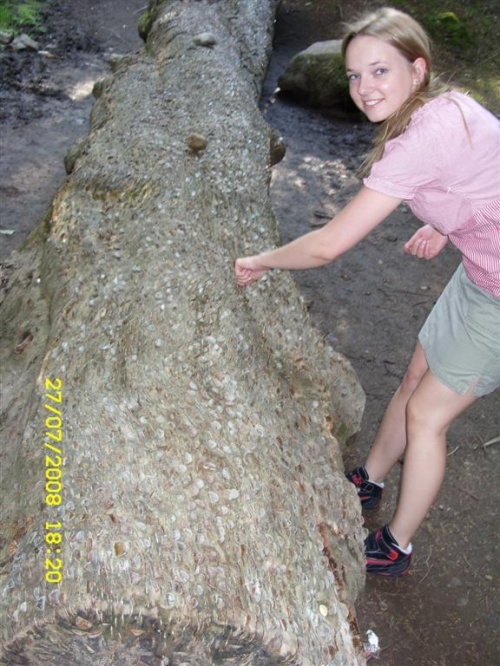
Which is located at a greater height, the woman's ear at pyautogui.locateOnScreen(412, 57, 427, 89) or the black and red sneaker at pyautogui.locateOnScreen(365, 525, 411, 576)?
the woman's ear at pyautogui.locateOnScreen(412, 57, 427, 89)

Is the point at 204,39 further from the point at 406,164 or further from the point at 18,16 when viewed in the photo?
the point at 18,16

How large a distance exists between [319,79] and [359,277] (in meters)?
3.13

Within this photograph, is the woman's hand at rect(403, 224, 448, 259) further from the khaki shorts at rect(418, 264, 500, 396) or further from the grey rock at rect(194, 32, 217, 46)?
the grey rock at rect(194, 32, 217, 46)

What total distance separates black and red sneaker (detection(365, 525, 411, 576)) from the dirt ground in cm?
10

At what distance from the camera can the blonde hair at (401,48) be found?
5.74ft

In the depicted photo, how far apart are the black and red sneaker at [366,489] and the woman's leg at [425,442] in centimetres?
40

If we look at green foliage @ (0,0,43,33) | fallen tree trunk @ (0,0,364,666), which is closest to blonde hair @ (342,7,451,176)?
fallen tree trunk @ (0,0,364,666)

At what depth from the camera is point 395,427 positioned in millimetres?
2654

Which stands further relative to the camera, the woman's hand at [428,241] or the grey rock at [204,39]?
the grey rock at [204,39]

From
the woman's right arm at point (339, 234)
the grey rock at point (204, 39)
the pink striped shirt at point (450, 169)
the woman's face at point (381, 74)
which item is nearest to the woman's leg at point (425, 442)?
the pink striped shirt at point (450, 169)

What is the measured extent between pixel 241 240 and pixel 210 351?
72 centimetres

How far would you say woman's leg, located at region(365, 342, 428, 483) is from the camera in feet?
8.20

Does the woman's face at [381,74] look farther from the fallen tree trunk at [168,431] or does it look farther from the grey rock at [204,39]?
the grey rock at [204,39]

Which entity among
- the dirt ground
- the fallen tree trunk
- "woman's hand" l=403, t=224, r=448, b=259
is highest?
"woman's hand" l=403, t=224, r=448, b=259
